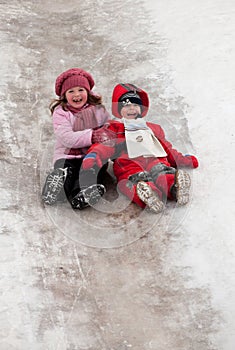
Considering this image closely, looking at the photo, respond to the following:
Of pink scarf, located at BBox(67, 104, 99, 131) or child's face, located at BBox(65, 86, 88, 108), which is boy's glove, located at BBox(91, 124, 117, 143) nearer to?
pink scarf, located at BBox(67, 104, 99, 131)

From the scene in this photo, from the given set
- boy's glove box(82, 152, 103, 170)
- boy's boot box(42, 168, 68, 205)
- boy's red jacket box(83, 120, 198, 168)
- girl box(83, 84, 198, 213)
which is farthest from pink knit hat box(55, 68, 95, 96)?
boy's boot box(42, 168, 68, 205)

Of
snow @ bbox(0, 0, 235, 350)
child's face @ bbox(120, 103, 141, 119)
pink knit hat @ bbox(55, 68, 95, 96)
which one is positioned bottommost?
snow @ bbox(0, 0, 235, 350)

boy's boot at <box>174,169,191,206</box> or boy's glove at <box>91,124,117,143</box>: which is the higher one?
boy's glove at <box>91,124,117,143</box>

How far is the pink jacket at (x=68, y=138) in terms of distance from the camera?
12.9ft

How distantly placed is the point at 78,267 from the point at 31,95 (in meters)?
2.10

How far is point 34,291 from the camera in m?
2.98

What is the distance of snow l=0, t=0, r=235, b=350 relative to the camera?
2.86 m

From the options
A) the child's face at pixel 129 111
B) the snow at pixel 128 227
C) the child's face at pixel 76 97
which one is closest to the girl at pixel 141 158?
the child's face at pixel 129 111

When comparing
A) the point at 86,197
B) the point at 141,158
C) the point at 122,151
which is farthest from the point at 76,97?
the point at 86,197

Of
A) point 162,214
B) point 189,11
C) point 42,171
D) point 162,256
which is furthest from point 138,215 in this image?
point 189,11

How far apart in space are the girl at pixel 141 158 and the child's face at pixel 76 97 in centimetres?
22

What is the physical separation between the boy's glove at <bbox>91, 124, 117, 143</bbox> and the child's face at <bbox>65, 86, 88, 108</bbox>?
0.88 feet

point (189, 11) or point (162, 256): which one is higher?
point (189, 11)

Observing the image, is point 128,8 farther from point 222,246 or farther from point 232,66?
point 222,246
